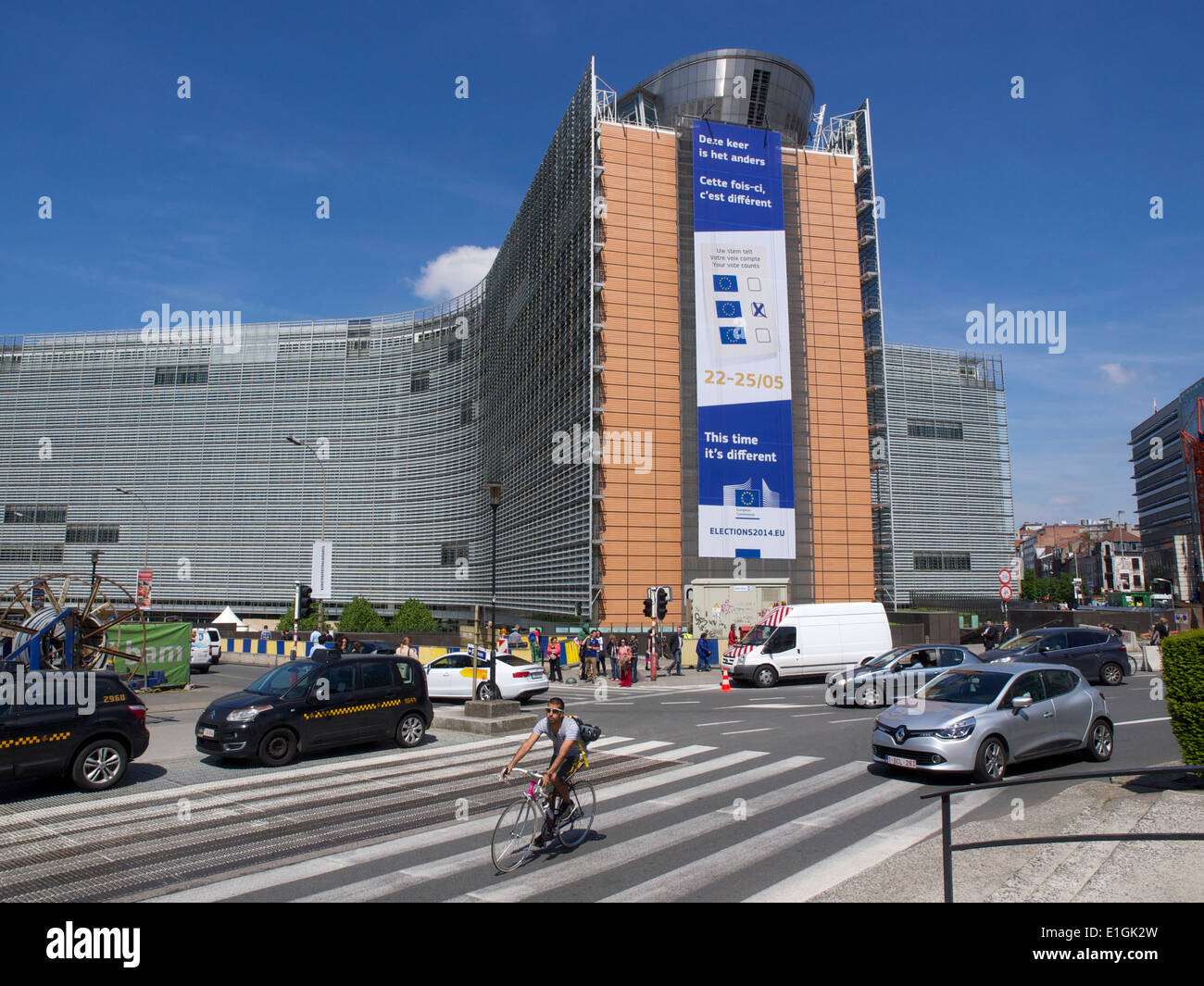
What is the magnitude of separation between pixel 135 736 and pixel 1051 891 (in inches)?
451

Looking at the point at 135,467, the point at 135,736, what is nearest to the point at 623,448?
the point at 135,736

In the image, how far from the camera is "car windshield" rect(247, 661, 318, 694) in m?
13.1

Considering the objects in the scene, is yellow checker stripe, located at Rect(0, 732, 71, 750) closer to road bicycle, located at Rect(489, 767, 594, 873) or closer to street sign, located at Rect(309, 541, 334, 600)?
road bicycle, located at Rect(489, 767, 594, 873)

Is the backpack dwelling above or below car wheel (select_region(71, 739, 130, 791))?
above

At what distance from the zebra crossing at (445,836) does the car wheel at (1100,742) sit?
3179 mm

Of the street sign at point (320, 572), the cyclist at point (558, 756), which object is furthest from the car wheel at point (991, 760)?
the street sign at point (320, 572)

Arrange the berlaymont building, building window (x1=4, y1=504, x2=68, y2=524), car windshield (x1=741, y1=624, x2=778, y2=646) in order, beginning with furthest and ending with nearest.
Answer: building window (x1=4, y1=504, x2=68, y2=524) < the berlaymont building < car windshield (x1=741, y1=624, x2=778, y2=646)

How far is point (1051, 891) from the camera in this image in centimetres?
602

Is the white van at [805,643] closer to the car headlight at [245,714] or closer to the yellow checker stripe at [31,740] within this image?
the car headlight at [245,714]

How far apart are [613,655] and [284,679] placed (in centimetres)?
1725

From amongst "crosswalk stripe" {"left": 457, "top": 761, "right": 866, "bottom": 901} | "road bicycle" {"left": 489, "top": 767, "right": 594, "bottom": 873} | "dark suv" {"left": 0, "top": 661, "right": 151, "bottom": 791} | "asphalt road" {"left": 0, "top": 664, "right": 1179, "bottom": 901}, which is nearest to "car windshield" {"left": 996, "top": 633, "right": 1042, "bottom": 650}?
"asphalt road" {"left": 0, "top": 664, "right": 1179, "bottom": 901}

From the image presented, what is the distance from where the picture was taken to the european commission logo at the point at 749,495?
39.5 m

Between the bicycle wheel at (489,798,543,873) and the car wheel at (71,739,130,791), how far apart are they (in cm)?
679
